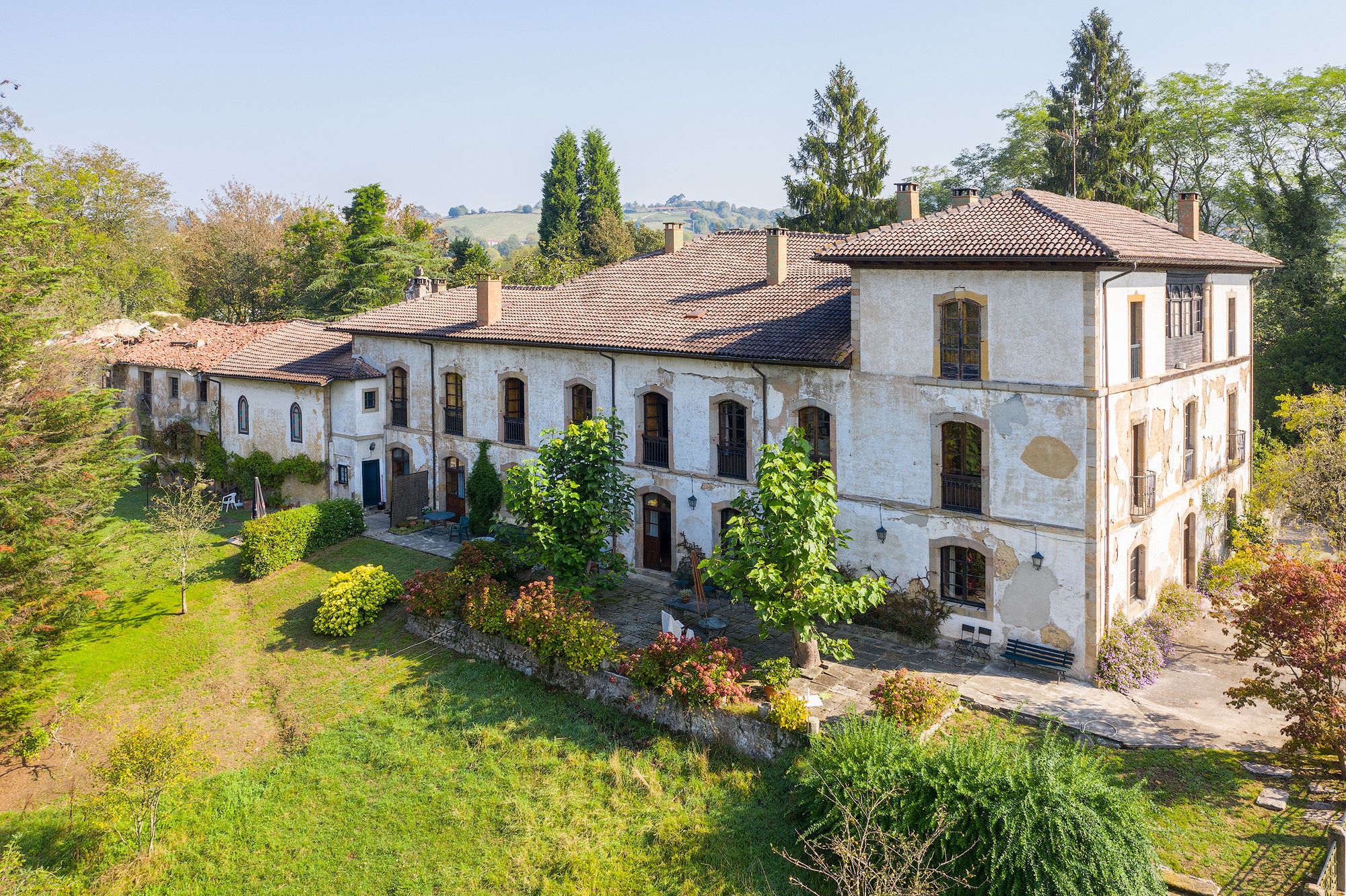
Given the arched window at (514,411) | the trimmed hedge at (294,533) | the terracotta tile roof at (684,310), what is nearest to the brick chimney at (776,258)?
the terracotta tile roof at (684,310)

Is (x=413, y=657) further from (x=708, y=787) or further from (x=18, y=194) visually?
(x=18, y=194)

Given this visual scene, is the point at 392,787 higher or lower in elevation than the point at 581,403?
lower

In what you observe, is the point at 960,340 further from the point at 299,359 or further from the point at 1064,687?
the point at 299,359

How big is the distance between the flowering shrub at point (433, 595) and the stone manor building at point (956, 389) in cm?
548

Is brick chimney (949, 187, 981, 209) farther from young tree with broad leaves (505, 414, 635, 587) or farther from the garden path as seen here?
the garden path

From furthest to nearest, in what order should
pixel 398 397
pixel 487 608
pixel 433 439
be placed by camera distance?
1. pixel 398 397
2. pixel 433 439
3. pixel 487 608

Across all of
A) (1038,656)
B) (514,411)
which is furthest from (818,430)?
(514,411)

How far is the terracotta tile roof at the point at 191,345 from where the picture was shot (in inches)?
1559

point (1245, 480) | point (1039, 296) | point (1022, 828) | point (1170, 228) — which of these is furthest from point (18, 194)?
point (1245, 480)

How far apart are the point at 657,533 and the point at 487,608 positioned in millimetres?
6001

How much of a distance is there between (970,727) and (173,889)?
1407 centimetres

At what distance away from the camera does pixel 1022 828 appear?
43.7 ft

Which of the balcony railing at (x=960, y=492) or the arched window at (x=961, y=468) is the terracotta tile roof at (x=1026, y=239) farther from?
the balcony railing at (x=960, y=492)

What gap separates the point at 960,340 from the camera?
68.7ft
